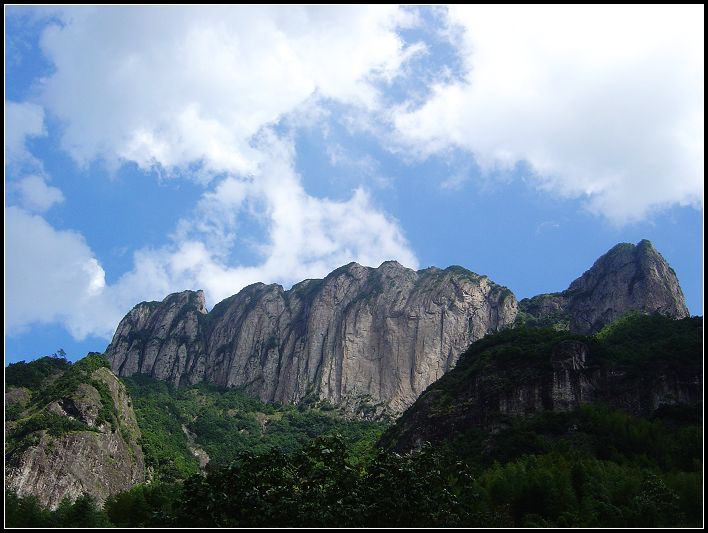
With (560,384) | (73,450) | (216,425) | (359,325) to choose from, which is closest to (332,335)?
(359,325)

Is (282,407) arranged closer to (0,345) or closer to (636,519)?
(636,519)

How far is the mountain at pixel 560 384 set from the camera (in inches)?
2707

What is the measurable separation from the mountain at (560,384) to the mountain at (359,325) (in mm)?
56498

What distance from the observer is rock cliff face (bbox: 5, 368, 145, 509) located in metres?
75.3

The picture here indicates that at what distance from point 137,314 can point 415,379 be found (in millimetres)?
91140

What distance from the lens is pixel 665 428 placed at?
195 ft

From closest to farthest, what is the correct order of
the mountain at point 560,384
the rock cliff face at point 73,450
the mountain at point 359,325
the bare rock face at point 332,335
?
1. the mountain at point 560,384
2. the rock cliff face at point 73,450
3. the mountain at point 359,325
4. the bare rock face at point 332,335

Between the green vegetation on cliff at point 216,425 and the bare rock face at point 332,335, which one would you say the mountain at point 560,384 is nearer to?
the green vegetation on cliff at point 216,425

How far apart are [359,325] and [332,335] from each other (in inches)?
314

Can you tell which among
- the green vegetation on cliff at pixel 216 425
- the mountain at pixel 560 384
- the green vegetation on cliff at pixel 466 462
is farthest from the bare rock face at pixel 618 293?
the green vegetation on cliff at pixel 216 425

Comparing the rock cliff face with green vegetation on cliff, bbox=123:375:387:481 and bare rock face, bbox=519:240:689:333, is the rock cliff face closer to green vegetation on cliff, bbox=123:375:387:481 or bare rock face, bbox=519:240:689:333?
green vegetation on cliff, bbox=123:375:387:481

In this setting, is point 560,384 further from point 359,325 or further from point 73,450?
point 359,325

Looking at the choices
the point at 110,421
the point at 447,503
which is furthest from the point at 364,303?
the point at 447,503

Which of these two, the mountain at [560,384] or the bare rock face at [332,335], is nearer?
the mountain at [560,384]
